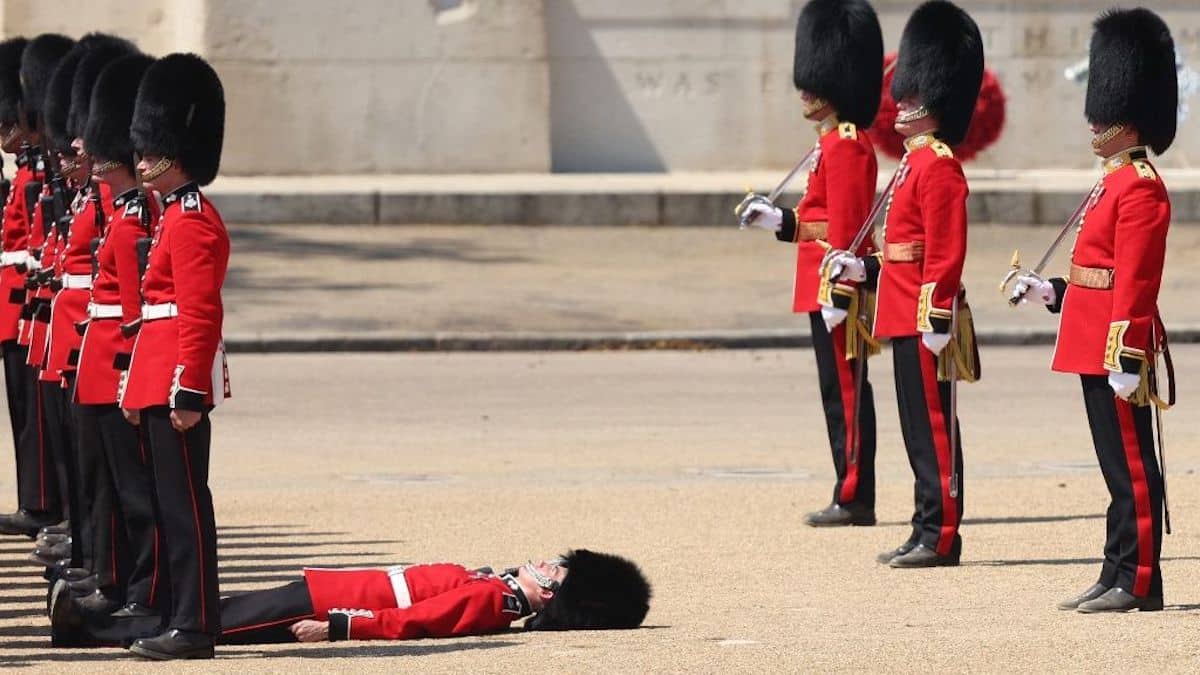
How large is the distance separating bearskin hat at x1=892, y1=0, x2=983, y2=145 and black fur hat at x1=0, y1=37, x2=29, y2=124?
3388mm

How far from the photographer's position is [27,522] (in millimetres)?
9875

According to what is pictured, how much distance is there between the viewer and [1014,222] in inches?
908

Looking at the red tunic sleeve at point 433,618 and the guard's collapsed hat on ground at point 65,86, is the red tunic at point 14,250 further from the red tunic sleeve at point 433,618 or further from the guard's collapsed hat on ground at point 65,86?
the red tunic sleeve at point 433,618

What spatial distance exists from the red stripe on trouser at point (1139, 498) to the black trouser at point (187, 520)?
102 inches

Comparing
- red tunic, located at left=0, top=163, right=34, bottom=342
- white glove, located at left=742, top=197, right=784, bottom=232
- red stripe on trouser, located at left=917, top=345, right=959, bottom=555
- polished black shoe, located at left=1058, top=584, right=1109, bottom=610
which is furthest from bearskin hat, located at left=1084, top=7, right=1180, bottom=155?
red tunic, located at left=0, top=163, right=34, bottom=342

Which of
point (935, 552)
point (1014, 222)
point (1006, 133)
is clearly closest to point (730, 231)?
point (1014, 222)

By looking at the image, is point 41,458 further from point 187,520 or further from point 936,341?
point 936,341

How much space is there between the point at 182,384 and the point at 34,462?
10.3 ft

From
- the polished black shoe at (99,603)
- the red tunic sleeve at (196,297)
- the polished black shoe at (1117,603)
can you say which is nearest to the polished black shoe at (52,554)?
the polished black shoe at (99,603)

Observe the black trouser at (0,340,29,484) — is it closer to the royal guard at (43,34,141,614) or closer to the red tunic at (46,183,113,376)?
the royal guard at (43,34,141,614)

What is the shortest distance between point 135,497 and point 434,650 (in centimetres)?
102

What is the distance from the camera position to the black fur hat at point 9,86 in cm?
1033

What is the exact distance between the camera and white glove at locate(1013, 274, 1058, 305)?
800cm

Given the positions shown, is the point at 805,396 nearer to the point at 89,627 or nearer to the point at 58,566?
the point at 58,566
